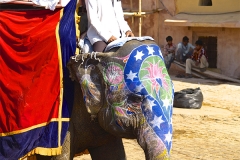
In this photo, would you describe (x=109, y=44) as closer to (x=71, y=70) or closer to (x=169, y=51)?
(x=71, y=70)

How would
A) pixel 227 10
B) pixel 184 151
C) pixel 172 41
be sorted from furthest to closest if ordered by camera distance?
pixel 172 41
pixel 227 10
pixel 184 151

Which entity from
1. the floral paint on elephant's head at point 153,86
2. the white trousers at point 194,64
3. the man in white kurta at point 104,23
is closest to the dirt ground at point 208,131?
the white trousers at point 194,64

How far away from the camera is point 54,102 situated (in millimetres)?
5527

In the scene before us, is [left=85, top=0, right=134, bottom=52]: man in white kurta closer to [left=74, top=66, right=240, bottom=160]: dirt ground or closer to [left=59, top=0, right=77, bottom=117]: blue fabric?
[left=59, top=0, right=77, bottom=117]: blue fabric

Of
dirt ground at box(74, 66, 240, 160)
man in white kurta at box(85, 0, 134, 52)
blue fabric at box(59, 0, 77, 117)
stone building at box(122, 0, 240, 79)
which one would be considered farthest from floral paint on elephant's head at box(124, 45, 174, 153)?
stone building at box(122, 0, 240, 79)

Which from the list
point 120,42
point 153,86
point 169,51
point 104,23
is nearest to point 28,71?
point 104,23

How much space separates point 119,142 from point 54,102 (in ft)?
2.65

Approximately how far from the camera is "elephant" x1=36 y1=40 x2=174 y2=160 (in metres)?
4.88

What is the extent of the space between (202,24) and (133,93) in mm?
11055

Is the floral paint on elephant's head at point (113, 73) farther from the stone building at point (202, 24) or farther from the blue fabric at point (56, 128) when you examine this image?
the stone building at point (202, 24)

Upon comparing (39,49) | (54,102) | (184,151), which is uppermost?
(39,49)

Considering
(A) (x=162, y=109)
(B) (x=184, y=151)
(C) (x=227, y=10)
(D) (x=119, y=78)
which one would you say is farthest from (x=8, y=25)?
(C) (x=227, y=10)

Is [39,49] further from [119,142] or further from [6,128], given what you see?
[119,142]

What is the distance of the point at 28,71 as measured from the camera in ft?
18.3
